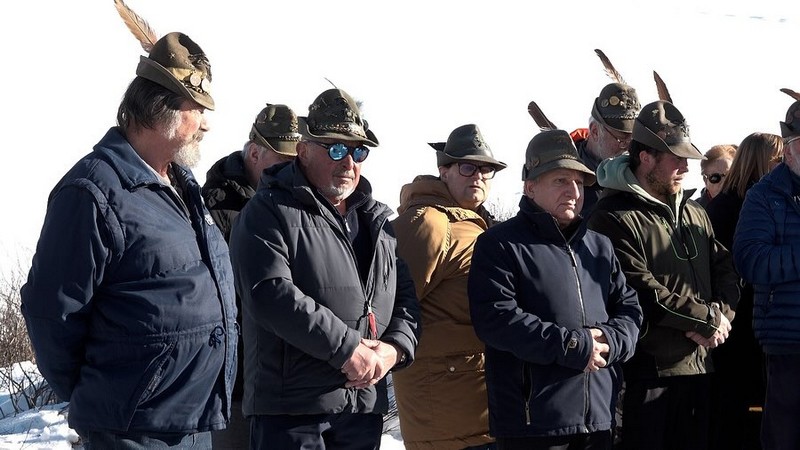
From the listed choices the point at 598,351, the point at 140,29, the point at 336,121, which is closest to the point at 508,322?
the point at 598,351

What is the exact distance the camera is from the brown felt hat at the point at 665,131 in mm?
5387

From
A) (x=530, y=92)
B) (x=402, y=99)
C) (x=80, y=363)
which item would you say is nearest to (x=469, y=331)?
(x=80, y=363)

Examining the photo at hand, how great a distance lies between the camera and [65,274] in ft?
10.9

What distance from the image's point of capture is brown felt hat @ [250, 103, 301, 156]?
568 cm

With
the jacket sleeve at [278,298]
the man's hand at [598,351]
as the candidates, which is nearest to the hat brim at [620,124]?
the man's hand at [598,351]

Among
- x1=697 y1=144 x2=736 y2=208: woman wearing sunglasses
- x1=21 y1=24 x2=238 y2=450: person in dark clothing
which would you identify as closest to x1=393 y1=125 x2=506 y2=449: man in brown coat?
x1=21 y1=24 x2=238 y2=450: person in dark clothing

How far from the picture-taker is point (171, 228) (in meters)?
3.54

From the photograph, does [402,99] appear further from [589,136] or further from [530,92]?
[589,136]

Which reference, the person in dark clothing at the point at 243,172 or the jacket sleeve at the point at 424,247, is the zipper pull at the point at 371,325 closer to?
the jacket sleeve at the point at 424,247

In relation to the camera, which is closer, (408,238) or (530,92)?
(408,238)

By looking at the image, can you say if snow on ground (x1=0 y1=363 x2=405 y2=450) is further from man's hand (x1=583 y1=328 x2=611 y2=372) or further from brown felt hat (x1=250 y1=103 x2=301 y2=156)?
man's hand (x1=583 y1=328 x2=611 y2=372)

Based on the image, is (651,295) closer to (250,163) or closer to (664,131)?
(664,131)

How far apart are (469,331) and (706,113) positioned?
22454 mm

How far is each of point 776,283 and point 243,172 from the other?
106 inches
